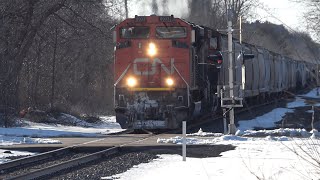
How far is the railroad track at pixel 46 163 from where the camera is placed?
938 cm

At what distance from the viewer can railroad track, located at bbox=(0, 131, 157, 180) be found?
9383mm

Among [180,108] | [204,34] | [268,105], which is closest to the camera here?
[180,108]

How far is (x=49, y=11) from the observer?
28125 millimetres

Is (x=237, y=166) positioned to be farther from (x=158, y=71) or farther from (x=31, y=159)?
(x=158, y=71)

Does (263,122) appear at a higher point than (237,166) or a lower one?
lower

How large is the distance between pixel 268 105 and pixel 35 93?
13.5 metres

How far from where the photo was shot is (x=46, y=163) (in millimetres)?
11398

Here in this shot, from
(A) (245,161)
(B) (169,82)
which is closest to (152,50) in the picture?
(B) (169,82)

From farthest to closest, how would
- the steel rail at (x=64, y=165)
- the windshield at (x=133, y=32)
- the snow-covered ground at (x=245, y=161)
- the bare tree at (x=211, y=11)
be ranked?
the bare tree at (x=211, y=11) < the windshield at (x=133, y=32) < the steel rail at (x=64, y=165) < the snow-covered ground at (x=245, y=161)

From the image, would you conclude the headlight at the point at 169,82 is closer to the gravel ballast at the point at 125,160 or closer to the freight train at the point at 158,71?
the freight train at the point at 158,71

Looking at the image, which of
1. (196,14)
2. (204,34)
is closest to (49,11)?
(204,34)

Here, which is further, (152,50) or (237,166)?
(152,50)

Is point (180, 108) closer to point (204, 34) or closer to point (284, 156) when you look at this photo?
point (204, 34)

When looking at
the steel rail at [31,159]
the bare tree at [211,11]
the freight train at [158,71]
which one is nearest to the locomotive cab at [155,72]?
the freight train at [158,71]
